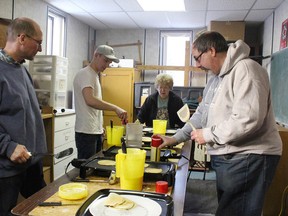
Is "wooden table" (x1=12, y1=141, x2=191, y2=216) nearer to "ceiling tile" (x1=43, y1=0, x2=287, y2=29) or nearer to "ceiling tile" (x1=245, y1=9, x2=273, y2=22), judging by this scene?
"ceiling tile" (x1=43, y1=0, x2=287, y2=29)

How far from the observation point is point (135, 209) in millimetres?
876

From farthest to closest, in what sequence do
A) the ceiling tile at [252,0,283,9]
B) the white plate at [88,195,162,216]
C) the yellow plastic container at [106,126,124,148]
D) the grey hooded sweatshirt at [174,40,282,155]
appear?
the ceiling tile at [252,0,283,9], the yellow plastic container at [106,126,124,148], the grey hooded sweatshirt at [174,40,282,155], the white plate at [88,195,162,216]

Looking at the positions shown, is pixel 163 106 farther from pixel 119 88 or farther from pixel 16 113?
pixel 119 88

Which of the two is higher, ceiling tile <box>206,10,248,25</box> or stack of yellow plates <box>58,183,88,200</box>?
ceiling tile <box>206,10,248,25</box>

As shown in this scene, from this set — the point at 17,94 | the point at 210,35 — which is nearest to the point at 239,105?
the point at 210,35

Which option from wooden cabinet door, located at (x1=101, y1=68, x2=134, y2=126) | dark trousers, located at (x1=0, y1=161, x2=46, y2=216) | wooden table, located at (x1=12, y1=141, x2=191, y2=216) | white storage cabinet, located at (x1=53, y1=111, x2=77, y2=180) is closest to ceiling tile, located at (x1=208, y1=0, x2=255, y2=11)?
wooden cabinet door, located at (x1=101, y1=68, x2=134, y2=126)

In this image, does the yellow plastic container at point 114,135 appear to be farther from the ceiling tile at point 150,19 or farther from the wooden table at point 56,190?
the ceiling tile at point 150,19

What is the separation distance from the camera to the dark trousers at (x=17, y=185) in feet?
4.64

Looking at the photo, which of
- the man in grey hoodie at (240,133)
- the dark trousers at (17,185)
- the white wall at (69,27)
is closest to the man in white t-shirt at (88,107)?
the dark trousers at (17,185)

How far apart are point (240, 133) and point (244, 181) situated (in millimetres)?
281

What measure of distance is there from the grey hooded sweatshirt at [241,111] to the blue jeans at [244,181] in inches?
1.6

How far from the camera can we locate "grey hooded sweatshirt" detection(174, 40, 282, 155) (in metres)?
1.30

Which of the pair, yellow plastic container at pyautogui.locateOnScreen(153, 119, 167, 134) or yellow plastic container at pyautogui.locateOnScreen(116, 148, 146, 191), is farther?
yellow plastic container at pyautogui.locateOnScreen(153, 119, 167, 134)

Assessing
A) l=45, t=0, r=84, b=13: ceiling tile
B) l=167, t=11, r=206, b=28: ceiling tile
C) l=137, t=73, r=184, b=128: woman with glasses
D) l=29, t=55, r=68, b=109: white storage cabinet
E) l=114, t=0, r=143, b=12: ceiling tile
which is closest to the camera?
l=137, t=73, r=184, b=128: woman with glasses
